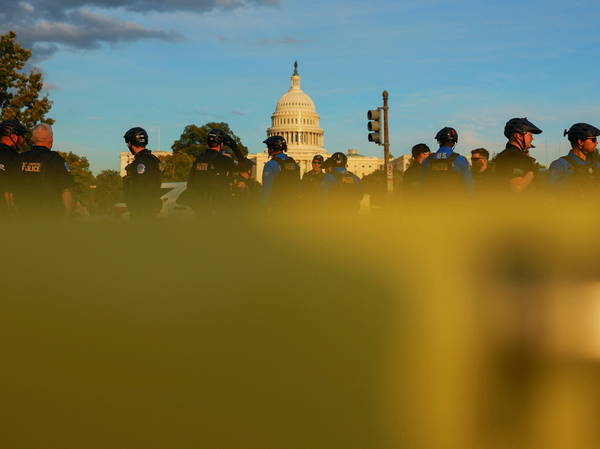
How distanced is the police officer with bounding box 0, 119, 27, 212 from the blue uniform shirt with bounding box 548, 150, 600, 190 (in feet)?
11.7

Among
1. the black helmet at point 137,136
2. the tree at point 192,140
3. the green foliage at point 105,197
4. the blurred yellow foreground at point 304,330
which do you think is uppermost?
the tree at point 192,140

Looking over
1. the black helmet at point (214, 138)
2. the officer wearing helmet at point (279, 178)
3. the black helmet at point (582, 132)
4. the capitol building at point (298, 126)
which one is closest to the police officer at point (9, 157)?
the black helmet at point (214, 138)

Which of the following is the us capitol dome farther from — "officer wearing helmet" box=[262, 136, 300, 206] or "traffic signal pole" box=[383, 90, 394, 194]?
"officer wearing helmet" box=[262, 136, 300, 206]

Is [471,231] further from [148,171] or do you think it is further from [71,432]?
[148,171]

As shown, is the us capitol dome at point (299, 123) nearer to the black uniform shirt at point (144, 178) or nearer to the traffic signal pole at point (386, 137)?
the traffic signal pole at point (386, 137)

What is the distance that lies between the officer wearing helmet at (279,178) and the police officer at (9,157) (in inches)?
83.0

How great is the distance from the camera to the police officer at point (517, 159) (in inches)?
192

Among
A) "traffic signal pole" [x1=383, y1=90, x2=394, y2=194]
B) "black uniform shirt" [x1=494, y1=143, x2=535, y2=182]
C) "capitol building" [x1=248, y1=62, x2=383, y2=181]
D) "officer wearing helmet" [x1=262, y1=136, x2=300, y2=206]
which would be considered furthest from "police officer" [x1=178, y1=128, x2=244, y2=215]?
"capitol building" [x1=248, y1=62, x2=383, y2=181]

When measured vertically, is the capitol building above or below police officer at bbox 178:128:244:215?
above

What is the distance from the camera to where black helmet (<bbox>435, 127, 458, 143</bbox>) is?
5918 millimetres

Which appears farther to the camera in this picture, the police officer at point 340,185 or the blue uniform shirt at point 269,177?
the police officer at point 340,185

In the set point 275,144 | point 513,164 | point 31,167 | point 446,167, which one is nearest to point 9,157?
point 31,167

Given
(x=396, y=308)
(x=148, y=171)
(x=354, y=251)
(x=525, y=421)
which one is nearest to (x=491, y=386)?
(x=525, y=421)

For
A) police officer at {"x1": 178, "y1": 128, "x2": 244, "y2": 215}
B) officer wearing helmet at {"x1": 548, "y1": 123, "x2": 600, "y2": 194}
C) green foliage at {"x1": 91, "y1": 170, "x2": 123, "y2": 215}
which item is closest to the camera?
green foliage at {"x1": 91, "y1": 170, "x2": 123, "y2": 215}
